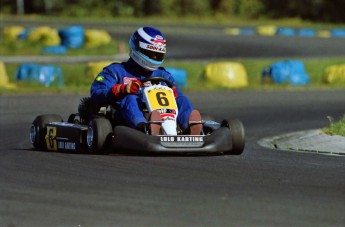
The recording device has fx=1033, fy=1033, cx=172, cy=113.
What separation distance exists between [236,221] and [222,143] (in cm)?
328

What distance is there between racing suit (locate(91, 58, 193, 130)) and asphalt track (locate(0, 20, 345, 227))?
0.42m

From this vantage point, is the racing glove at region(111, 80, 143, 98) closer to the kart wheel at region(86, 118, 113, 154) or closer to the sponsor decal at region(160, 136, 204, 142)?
the kart wheel at region(86, 118, 113, 154)

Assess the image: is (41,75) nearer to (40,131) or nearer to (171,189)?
(40,131)

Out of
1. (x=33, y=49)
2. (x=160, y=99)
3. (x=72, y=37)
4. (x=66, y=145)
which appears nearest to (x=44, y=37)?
(x=72, y=37)

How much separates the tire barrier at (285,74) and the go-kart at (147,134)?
34.5 ft

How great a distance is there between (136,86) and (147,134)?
61 centimetres

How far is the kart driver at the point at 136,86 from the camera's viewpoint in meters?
9.05

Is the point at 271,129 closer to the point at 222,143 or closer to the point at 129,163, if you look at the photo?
the point at 222,143

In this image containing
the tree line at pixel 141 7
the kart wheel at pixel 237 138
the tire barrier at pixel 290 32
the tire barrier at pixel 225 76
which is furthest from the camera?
the tree line at pixel 141 7

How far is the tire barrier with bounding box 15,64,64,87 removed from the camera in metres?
19.6

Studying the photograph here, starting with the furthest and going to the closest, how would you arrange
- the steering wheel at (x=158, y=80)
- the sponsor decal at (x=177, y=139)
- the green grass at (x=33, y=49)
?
the green grass at (x=33, y=49), the steering wheel at (x=158, y=80), the sponsor decal at (x=177, y=139)

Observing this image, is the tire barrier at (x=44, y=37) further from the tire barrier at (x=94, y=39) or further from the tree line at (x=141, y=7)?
the tree line at (x=141, y=7)

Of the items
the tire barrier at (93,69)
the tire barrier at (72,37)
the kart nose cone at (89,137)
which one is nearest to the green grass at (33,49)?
the tire barrier at (72,37)

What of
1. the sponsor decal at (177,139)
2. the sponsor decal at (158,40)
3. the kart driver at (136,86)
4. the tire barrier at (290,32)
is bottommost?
the tire barrier at (290,32)
